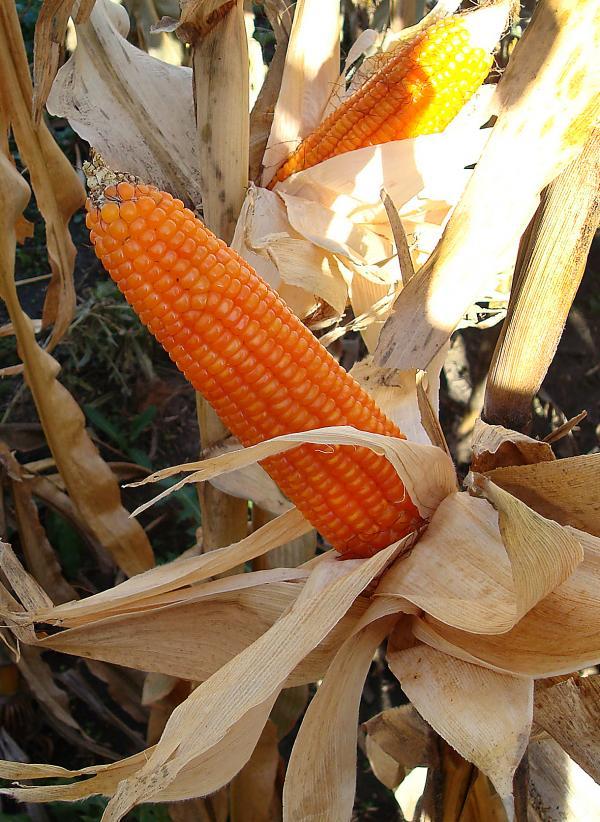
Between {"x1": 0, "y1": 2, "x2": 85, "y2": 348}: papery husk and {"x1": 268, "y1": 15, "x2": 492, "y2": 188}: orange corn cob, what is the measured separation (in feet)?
1.19

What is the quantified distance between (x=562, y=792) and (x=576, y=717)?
42 cm

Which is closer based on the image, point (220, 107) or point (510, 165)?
point (510, 165)

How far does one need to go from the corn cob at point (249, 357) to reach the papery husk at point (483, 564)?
Result: 0.05 meters

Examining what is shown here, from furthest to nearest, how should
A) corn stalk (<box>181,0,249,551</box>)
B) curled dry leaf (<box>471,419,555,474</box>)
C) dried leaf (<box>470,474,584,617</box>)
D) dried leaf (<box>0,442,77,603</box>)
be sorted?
dried leaf (<box>0,442,77,603</box>) → corn stalk (<box>181,0,249,551</box>) → curled dry leaf (<box>471,419,555,474</box>) → dried leaf (<box>470,474,584,617</box>)

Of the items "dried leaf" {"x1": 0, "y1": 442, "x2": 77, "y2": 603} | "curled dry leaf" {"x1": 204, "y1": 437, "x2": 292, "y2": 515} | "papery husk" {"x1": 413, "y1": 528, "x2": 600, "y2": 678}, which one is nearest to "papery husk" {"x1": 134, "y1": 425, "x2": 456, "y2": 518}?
"papery husk" {"x1": 413, "y1": 528, "x2": 600, "y2": 678}

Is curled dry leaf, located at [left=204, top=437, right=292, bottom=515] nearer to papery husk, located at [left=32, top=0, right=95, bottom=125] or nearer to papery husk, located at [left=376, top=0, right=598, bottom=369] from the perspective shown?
papery husk, located at [left=376, top=0, right=598, bottom=369]

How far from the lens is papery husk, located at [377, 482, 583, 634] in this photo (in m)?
0.44

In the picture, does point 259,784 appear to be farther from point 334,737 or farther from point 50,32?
point 50,32

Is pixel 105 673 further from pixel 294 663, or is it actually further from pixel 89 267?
pixel 89 267

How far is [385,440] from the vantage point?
0.52 metres

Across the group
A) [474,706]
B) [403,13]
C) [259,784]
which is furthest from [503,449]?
[403,13]

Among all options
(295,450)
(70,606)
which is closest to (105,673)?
(70,606)

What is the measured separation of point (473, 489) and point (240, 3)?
52 centimetres

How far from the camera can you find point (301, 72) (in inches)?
39.4
